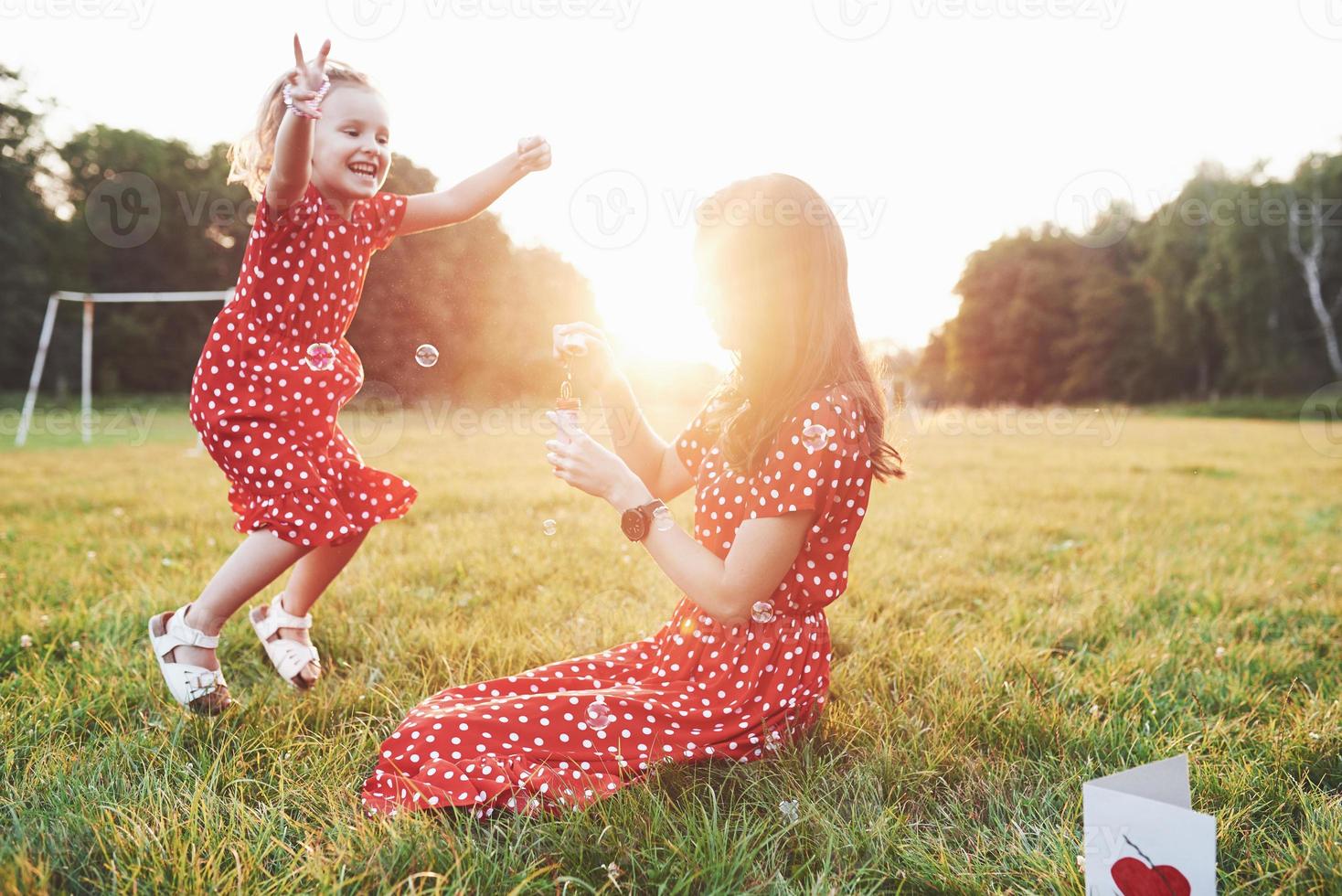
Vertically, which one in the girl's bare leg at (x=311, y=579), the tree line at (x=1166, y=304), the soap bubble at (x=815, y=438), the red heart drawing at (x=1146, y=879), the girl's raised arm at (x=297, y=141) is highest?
the tree line at (x=1166, y=304)

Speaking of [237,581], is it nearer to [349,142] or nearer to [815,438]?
[349,142]

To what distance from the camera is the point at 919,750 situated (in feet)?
6.27

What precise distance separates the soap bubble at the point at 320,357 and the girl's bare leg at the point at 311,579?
462mm

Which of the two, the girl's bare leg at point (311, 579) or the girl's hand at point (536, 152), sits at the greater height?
the girl's hand at point (536, 152)

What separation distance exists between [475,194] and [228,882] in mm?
1640

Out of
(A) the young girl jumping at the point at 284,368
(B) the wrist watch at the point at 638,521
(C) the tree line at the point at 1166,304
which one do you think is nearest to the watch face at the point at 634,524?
(B) the wrist watch at the point at 638,521

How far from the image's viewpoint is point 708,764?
1.82m

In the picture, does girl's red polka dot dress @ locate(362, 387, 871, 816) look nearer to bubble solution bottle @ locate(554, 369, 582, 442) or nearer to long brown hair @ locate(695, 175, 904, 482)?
long brown hair @ locate(695, 175, 904, 482)

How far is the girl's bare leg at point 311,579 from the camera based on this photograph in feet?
7.45

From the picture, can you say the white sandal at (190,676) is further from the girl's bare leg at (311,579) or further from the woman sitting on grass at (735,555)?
the woman sitting on grass at (735,555)

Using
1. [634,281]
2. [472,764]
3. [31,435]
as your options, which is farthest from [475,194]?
[31,435]

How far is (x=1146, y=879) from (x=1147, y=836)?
0.24 ft

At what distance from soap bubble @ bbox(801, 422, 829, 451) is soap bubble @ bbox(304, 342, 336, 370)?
119cm

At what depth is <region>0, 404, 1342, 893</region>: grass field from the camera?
4.73 feet
